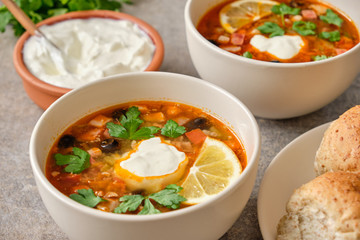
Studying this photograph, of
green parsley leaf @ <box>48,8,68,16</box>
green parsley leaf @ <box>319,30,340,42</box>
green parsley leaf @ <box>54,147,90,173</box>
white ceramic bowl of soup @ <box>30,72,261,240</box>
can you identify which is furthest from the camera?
green parsley leaf @ <box>48,8,68,16</box>

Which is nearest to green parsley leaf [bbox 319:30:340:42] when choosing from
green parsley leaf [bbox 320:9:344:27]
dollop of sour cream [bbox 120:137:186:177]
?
green parsley leaf [bbox 320:9:344:27]

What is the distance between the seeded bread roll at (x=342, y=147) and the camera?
7.34ft

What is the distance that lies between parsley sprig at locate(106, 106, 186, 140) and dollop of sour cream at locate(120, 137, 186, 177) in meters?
0.09

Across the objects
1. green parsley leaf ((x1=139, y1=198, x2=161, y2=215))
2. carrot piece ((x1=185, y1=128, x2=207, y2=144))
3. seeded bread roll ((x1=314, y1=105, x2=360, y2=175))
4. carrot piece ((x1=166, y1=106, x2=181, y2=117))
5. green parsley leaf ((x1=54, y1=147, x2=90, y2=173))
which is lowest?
seeded bread roll ((x1=314, y1=105, x2=360, y2=175))

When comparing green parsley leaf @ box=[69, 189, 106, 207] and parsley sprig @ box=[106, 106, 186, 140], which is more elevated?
green parsley leaf @ box=[69, 189, 106, 207]

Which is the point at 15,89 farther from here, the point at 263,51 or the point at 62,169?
the point at 263,51

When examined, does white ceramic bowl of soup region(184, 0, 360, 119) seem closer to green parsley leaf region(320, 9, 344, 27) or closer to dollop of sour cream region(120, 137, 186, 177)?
green parsley leaf region(320, 9, 344, 27)

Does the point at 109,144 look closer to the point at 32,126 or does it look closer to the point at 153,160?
the point at 153,160

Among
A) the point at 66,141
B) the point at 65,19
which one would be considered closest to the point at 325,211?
the point at 66,141

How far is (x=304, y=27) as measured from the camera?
322 cm

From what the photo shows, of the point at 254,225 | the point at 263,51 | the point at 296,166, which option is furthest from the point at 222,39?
the point at 254,225

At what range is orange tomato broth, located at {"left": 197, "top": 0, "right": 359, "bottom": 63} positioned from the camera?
3.00 meters

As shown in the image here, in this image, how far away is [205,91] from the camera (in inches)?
97.1

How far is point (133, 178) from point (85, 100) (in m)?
0.53
